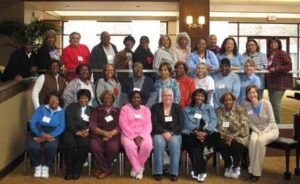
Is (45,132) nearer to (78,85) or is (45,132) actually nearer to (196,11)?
(78,85)

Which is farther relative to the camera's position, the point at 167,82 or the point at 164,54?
the point at 164,54

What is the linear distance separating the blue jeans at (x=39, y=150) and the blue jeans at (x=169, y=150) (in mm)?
1320

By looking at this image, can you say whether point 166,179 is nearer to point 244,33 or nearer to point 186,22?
point 186,22

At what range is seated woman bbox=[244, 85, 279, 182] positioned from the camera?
550 cm

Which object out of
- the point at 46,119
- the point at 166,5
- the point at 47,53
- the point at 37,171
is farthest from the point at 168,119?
the point at 166,5

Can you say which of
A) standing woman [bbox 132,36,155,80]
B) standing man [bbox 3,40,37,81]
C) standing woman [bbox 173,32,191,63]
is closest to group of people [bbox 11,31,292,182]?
standing woman [bbox 173,32,191,63]

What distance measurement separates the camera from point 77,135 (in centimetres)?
559

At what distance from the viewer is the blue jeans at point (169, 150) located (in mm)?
5426

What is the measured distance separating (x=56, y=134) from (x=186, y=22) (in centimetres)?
827

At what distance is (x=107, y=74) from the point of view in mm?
6020

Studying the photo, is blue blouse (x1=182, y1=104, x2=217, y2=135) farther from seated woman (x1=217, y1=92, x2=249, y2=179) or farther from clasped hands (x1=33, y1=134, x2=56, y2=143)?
clasped hands (x1=33, y1=134, x2=56, y2=143)

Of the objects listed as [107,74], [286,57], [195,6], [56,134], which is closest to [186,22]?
[195,6]

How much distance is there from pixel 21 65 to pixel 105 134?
212 cm

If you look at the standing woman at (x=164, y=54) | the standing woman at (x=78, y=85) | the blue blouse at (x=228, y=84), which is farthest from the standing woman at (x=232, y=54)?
the standing woman at (x=78, y=85)
